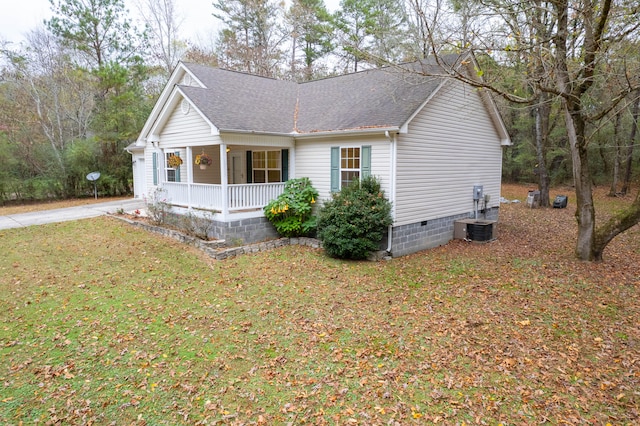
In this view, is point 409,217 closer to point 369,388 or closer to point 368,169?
point 368,169

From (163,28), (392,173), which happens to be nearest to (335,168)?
(392,173)

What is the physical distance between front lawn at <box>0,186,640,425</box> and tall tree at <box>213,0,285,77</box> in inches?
805

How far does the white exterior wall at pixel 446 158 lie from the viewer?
10.2 m

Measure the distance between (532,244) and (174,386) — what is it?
10549 millimetres

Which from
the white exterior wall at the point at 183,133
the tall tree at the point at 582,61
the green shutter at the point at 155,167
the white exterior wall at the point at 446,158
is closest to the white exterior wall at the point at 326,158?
the white exterior wall at the point at 446,158

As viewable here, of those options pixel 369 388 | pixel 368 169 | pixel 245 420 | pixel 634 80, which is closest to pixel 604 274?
pixel 634 80

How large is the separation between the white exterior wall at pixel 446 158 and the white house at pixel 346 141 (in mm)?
34

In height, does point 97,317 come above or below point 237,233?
below

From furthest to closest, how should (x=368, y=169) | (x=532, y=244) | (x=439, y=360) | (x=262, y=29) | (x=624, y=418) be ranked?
1. (x=262, y=29)
2. (x=532, y=244)
3. (x=368, y=169)
4. (x=439, y=360)
5. (x=624, y=418)

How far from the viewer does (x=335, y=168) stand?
10.9 m

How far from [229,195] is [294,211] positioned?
2.00 metres

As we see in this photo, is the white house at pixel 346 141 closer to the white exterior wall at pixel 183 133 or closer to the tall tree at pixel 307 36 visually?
the white exterior wall at pixel 183 133

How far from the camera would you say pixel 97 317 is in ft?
20.0

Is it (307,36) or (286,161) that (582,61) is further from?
(307,36)
